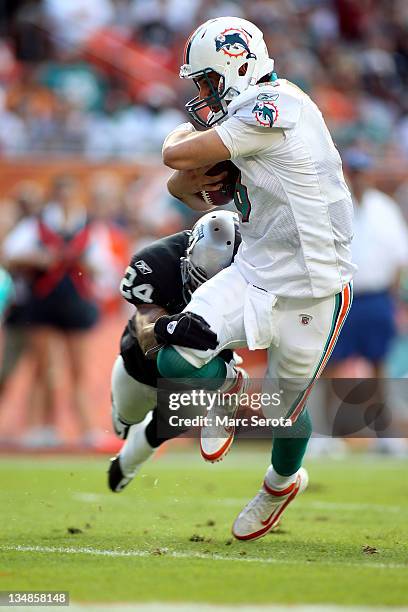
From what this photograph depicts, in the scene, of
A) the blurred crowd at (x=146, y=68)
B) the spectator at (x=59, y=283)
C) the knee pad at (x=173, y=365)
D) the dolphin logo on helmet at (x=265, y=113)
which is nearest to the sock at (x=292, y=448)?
the knee pad at (x=173, y=365)

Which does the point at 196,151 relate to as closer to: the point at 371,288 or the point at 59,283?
the point at 371,288

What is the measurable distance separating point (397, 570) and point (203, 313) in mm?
1354

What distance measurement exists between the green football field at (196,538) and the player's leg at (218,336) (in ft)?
2.09

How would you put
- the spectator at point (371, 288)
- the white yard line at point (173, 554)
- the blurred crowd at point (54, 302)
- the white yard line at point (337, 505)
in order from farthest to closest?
the blurred crowd at point (54, 302)
the spectator at point (371, 288)
the white yard line at point (337, 505)
the white yard line at point (173, 554)

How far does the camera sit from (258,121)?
507 centimetres

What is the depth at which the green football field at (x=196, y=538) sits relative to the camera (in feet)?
14.0

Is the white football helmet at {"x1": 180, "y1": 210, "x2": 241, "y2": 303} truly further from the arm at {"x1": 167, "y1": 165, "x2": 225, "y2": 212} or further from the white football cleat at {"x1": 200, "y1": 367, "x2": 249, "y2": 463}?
the white football cleat at {"x1": 200, "y1": 367, "x2": 249, "y2": 463}

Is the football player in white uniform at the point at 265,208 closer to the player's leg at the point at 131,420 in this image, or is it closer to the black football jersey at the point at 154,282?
the black football jersey at the point at 154,282

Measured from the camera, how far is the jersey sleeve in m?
5.09

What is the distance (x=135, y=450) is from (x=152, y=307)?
912 millimetres

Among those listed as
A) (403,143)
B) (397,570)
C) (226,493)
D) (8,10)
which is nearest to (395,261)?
(226,493)

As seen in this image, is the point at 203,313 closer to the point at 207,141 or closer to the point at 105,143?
the point at 207,141

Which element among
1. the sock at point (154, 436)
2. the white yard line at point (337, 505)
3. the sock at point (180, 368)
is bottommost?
the white yard line at point (337, 505)

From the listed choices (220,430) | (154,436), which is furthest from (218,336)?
(154,436)
